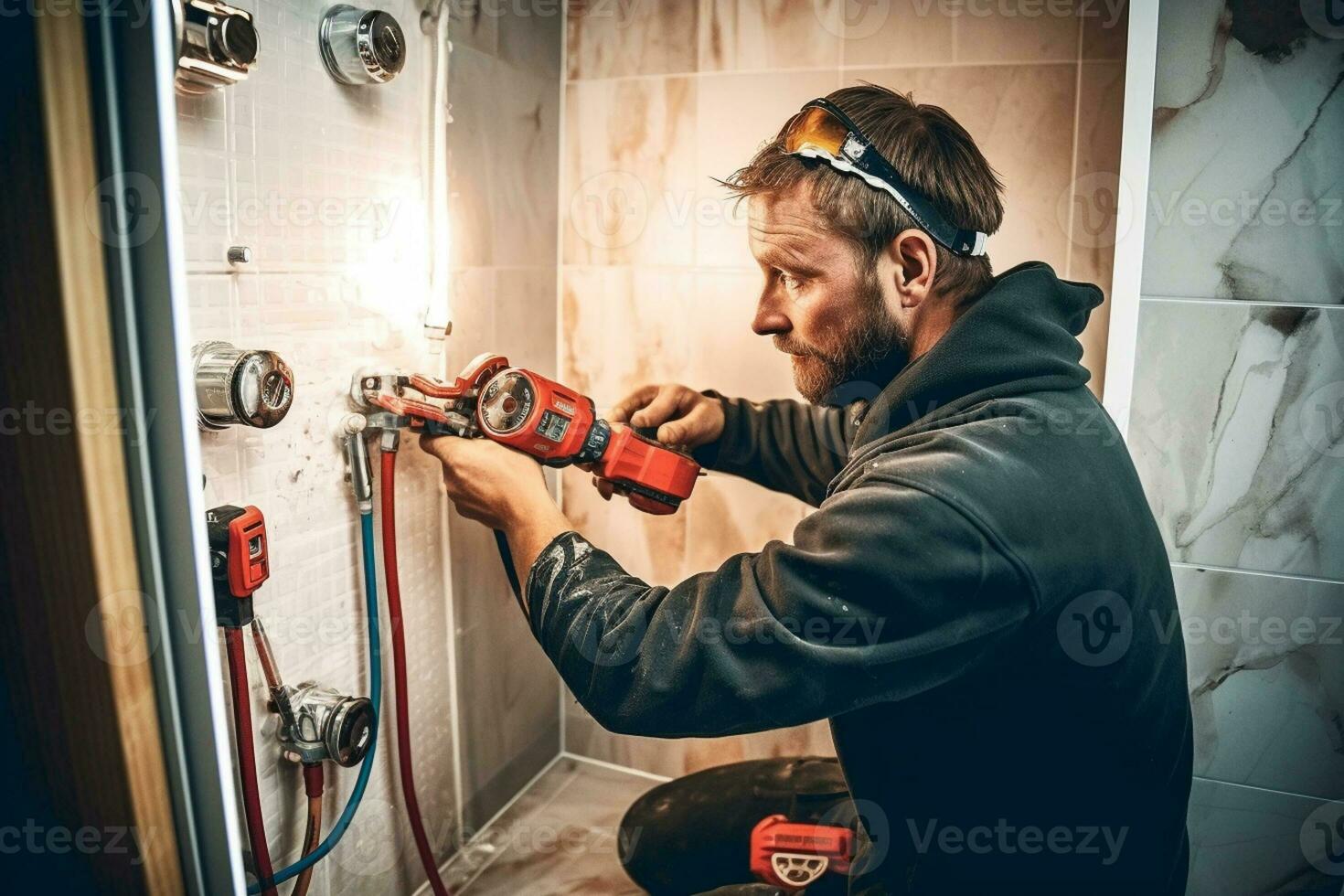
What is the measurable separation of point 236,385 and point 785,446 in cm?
101

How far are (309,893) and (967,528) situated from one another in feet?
3.84

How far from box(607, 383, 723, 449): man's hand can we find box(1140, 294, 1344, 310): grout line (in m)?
0.77

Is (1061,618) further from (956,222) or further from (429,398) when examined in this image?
(429,398)

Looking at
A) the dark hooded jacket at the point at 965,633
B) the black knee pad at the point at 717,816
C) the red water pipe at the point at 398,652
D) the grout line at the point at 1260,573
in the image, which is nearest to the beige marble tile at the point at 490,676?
the red water pipe at the point at 398,652

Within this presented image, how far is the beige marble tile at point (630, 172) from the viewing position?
6.28ft

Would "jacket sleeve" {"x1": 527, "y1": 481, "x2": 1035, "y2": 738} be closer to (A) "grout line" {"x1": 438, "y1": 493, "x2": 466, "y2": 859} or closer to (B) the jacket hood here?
(B) the jacket hood

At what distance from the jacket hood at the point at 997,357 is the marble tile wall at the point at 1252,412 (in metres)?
0.47

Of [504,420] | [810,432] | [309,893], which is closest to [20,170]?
[504,420]

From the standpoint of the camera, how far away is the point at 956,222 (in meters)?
1.20

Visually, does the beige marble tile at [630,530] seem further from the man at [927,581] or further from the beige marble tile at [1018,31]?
the beige marble tile at [1018,31]

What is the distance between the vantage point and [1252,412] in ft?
4.72

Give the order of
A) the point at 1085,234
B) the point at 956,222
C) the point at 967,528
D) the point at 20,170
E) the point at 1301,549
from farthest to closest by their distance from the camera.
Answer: the point at 1085,234
the point at 1301,549
the point at 956,222
the point at 967,528
the point at 20,170

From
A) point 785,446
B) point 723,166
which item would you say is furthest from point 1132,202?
point 723,166

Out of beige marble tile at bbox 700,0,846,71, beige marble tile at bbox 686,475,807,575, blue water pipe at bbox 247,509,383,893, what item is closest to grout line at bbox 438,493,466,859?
blue water pipe at bbox 247,509,383,893
